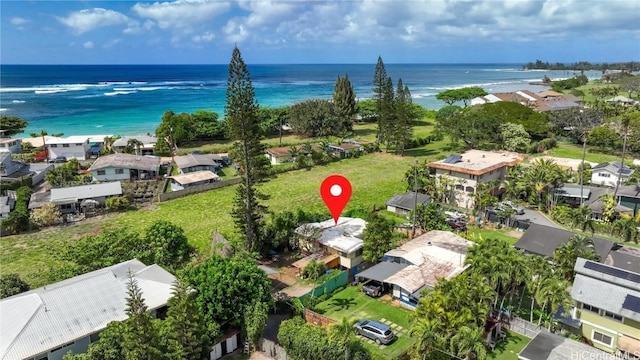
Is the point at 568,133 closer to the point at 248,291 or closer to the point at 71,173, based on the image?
the point at 248,291

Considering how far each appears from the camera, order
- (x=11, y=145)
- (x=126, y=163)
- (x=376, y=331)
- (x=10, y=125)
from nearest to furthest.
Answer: (x=376, y=331)
(x=126, y=163)
(x=11, y=145)
(x=10, y=125)

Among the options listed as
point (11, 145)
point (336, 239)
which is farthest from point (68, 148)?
point (336, 239)

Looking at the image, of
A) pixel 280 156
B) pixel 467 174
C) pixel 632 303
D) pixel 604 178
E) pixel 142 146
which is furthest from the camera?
pixel 142 146

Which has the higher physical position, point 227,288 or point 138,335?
point 138,335

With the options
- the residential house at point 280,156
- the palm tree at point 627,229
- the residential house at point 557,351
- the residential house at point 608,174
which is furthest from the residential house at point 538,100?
the residential house at point 557,351

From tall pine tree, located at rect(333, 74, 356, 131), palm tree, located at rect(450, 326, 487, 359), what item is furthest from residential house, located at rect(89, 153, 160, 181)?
palm tree, located at rect(450, 326, 487, 359)

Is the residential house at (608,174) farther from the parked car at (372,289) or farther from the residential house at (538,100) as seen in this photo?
the residential house at (538,100)

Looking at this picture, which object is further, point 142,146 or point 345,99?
point 345,99

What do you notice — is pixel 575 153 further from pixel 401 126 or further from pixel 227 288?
pixel 227 288

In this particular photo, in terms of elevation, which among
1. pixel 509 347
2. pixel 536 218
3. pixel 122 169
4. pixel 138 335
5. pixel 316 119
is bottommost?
pixel 509 347
